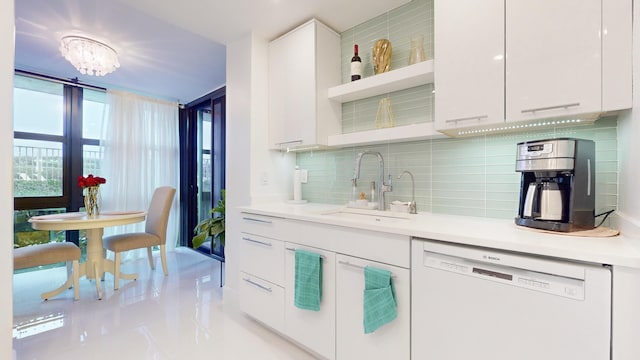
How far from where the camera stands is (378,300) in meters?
1.28

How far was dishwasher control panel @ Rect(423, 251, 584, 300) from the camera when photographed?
2.87 ft

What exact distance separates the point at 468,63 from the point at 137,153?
425 cm

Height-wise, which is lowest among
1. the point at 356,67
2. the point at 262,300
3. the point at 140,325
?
the point at 140,325

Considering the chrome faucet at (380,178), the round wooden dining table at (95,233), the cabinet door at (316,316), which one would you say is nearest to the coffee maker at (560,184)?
the chrome faucet at (380,178)

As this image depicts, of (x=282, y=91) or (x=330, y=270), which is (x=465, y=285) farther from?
(x=282, y=91)

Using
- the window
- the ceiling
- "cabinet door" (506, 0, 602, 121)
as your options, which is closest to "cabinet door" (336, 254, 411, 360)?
"cabinet door" (506, 0, 602, 121)

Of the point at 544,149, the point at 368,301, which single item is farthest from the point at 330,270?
the point at 544,149

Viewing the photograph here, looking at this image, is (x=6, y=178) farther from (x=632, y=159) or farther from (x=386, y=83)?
(x=632, y=159)

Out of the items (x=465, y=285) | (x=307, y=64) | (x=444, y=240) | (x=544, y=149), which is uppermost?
(x=307, y=64)

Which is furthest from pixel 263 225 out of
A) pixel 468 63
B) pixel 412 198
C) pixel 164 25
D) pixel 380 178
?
pixel 164 25

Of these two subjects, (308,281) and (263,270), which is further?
(263,270)

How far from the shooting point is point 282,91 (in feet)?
7.62

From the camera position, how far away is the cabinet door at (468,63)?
129cm

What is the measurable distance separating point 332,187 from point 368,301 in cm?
118
